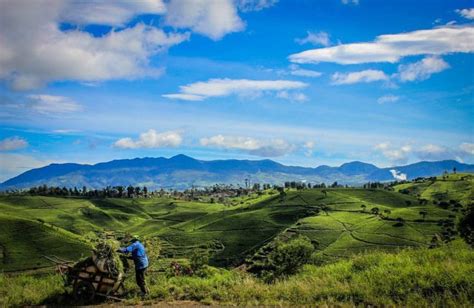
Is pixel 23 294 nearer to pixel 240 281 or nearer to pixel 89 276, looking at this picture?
pixel 89 276

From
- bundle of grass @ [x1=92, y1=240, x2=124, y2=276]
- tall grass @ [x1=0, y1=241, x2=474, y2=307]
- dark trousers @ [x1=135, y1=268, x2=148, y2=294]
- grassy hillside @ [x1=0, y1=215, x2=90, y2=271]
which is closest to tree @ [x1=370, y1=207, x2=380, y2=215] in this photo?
grassy hillside @ [x1=0, y1=215, x2=90, y2=271]

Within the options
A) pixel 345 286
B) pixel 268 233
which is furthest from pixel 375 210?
pixel 345 286

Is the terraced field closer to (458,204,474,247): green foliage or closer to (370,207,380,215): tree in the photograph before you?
(370,207,380,215): tree

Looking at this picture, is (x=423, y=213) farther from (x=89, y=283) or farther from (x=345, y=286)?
(x=89, y=283)

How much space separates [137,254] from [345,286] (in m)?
8.59

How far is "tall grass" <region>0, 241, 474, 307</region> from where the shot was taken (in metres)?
15.6

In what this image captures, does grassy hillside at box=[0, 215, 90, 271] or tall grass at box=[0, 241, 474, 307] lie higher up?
tall grass at box=[0, 241, 474, 307]

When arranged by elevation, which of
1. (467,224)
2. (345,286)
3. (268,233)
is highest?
(467,224)

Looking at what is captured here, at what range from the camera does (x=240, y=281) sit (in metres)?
19.7

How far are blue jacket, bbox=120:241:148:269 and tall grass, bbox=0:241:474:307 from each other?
1.13 meters

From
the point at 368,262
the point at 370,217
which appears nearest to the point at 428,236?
the point at 370,217

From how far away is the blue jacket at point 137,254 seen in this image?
18.7 meters

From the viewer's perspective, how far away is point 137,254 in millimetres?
18891

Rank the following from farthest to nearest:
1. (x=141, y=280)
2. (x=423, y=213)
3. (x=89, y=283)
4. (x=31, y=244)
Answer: (x=423, y=213), (x=31, y=244), (x=141, y=280), (x=89, y=283)
